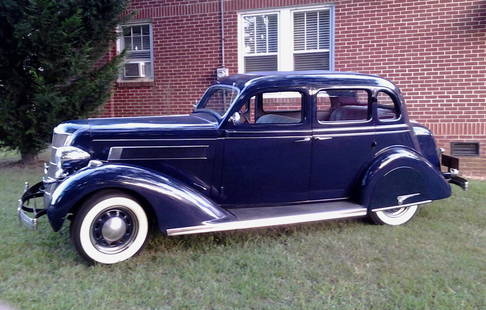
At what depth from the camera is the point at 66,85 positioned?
7918 millimetres

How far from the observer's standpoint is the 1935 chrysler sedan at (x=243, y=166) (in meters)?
4.00

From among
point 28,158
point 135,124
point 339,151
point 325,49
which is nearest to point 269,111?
point 339,151

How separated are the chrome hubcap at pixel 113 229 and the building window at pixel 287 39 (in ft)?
18.6

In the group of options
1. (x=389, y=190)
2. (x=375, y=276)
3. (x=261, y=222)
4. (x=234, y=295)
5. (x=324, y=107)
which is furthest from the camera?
(x=324, y=107)

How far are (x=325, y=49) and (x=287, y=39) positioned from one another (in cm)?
74

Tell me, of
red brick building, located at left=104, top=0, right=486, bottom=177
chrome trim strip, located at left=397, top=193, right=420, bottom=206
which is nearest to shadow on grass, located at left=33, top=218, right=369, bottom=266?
chrome trim strip, located at left=397, top=193, right=420, bottom=206

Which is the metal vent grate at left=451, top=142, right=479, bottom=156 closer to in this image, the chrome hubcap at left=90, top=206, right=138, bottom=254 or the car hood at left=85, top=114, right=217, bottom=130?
the car hood at left=85, top=114, right=217, bottom=130

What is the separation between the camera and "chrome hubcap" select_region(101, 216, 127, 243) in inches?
156

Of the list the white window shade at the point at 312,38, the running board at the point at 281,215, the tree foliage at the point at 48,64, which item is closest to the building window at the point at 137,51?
the tree foliage at the point at 48,64

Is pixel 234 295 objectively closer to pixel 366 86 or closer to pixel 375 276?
pixel 375 276

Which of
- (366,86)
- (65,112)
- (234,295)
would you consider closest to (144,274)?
(234,295)

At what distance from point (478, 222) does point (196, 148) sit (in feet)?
10.8

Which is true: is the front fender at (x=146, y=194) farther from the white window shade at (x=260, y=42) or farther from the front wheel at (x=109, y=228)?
the white window shade at (x=260, y=42)

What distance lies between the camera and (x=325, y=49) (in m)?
8.65
